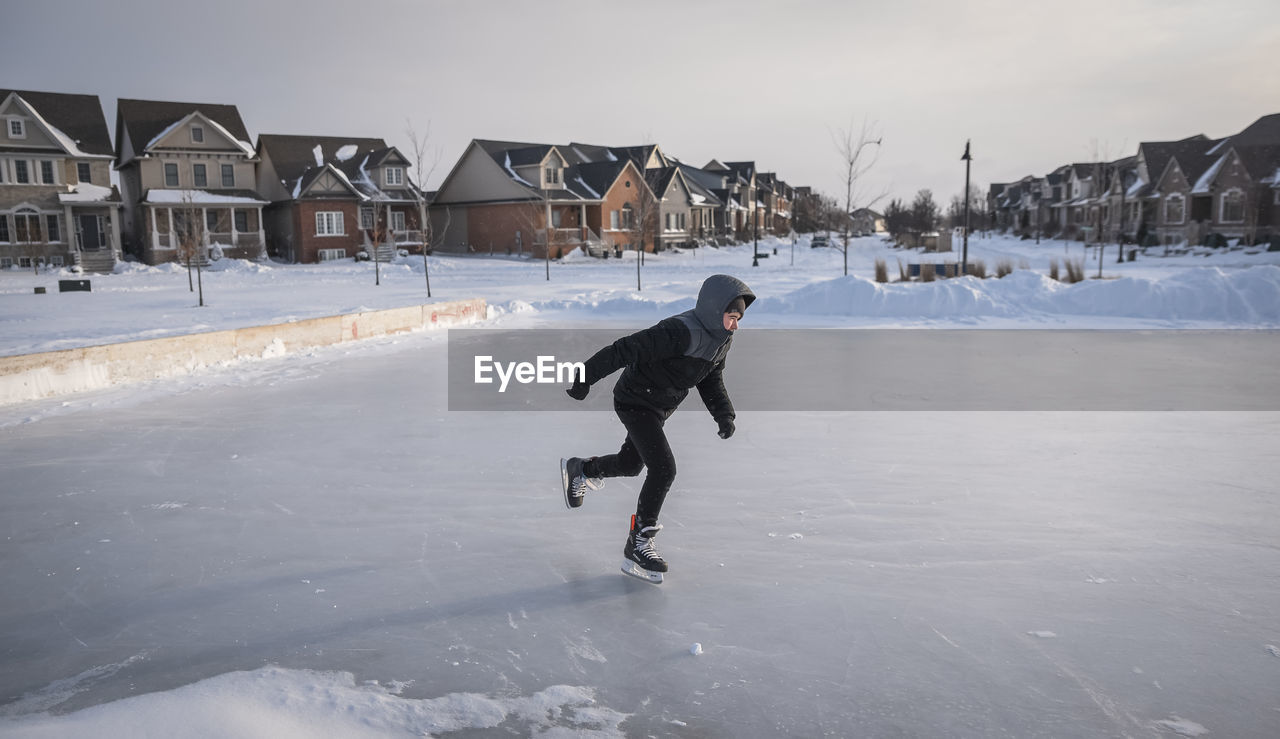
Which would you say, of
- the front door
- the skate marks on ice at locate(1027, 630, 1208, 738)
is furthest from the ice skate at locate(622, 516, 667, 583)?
the front door

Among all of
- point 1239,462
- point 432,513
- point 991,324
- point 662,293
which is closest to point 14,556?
point 432,513

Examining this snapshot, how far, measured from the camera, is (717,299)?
4.04 meters

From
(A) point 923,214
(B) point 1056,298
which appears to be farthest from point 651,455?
(A) point 923,214

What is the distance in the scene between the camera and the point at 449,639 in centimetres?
361

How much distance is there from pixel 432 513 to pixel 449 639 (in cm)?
176

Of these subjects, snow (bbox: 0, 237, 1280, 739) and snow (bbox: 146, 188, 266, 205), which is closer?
snow (bbox: 0, 237, 1280, 739)

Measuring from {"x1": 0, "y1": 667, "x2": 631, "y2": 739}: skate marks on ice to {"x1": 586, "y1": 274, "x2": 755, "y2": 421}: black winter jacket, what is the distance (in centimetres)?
155

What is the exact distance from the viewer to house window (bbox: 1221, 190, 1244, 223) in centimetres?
4375

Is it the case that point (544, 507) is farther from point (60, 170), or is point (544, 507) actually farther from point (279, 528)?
point (60, 170)

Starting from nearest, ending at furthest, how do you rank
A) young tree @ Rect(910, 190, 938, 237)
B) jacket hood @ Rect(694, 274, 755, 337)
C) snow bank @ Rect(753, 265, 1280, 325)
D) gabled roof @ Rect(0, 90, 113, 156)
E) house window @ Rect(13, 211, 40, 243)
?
jacket hood @ Rect(694, 274, 755, 337)
snow bank @ Rect(753, 265, 1280, 325)
house window @ Rect(13, 211, 40, 243)
gabled roof @ Rect(0, 90, 113, 156)
young tree @ Rect(910, 190, 938, 237)

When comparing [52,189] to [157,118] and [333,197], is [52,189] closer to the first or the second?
[157,118]

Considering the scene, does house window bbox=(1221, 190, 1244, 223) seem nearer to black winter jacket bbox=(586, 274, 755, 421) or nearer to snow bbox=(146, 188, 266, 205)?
snow bbox=(146, 188, 266, 205)

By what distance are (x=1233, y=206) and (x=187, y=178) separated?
171 ft

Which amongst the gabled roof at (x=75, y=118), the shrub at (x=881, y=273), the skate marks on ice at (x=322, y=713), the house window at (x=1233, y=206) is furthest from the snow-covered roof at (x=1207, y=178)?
the gabled roof at (x=75, y=118)
